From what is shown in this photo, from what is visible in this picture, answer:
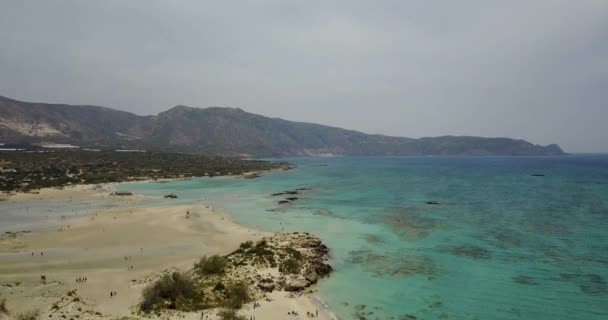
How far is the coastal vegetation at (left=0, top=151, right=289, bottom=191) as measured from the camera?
78.9 meters

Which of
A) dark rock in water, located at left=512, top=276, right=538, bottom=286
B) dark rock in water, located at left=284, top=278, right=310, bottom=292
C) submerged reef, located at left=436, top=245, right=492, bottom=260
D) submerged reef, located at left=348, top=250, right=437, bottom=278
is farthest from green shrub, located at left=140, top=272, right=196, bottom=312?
submerged reef, located at left=436, top=245, right=492, bottom=260

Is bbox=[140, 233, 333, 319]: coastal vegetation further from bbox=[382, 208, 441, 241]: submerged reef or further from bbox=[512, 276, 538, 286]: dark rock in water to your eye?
bbox=[512, 276, 538, 286]: dark rock in water

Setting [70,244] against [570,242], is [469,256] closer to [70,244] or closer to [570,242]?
[570,242]

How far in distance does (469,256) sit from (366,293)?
13.3 meters

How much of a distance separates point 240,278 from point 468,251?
21458 millimetres

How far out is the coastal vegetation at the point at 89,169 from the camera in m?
78.9

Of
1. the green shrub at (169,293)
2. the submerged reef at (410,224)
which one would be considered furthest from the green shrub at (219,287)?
the submerged reef at (410,224)

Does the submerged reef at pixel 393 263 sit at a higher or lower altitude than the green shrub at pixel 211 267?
lower

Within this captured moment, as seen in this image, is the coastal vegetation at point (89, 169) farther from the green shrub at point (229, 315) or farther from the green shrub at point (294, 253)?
the green shrub at point (229, 315)

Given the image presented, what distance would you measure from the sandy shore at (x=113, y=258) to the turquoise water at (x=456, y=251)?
489cm

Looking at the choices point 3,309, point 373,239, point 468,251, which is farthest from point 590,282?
point 3,309

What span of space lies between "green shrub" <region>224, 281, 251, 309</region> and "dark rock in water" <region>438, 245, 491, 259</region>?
797 inches

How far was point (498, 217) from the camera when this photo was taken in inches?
1930

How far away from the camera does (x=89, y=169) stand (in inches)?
3853
